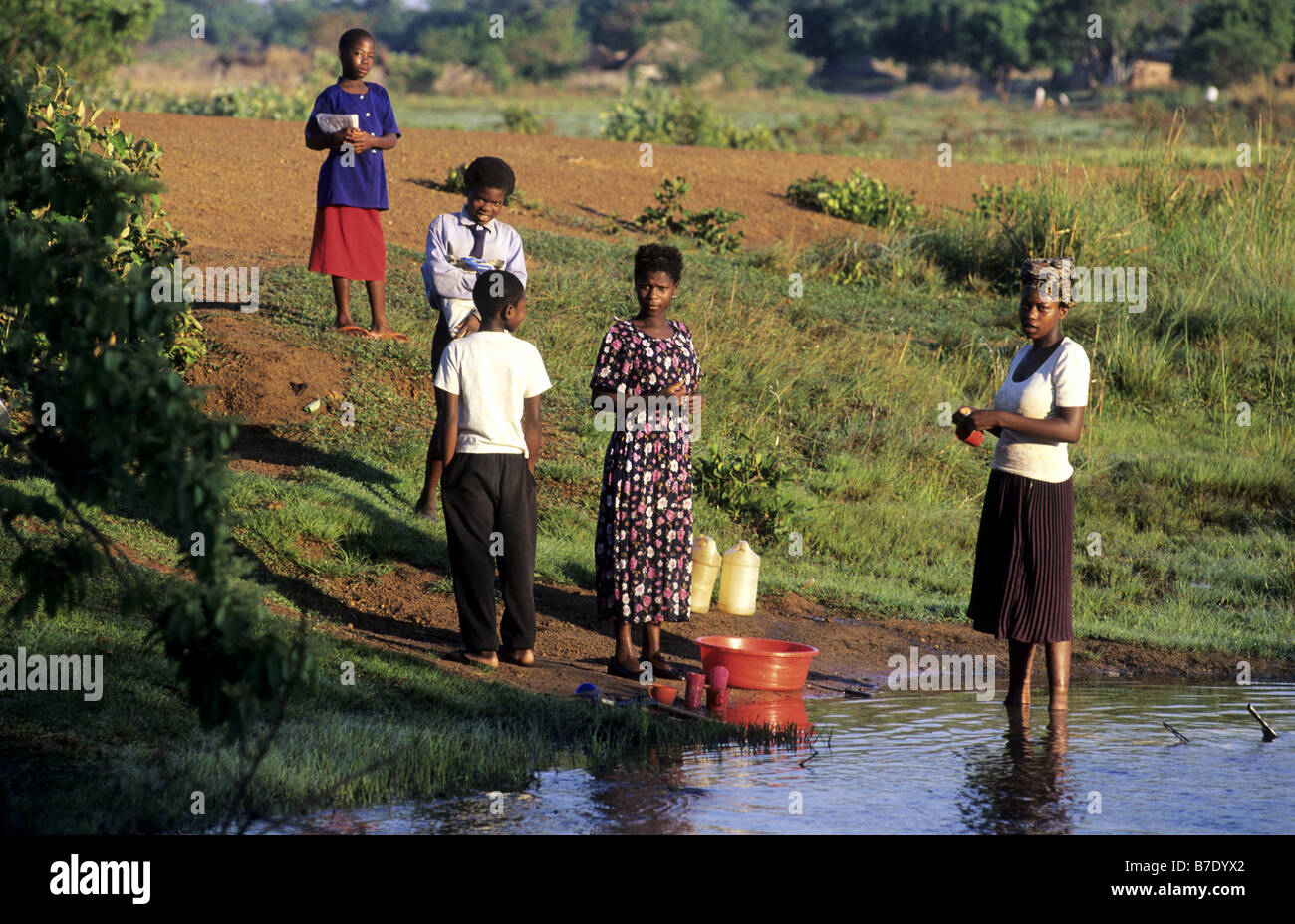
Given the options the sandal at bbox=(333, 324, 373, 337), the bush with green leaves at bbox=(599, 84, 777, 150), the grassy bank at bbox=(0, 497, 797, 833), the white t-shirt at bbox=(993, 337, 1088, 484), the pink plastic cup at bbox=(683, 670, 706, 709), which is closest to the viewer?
the grassy bank at bbox=(0, 497, 797, 833)

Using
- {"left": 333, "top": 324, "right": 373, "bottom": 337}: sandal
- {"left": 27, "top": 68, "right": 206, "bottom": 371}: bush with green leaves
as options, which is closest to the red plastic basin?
{"left": 27, "top": 68, "right": 206, "bottom": 371}: bush with green leaves

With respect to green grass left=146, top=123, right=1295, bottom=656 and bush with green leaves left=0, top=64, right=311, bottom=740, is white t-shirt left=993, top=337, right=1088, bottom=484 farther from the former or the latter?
bush with green leaves left=0, top=64, right=311, bottom=740

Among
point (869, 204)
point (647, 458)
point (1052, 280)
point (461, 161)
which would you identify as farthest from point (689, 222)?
point (1052, 280)

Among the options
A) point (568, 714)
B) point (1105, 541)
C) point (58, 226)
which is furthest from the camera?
point (1105, 541)


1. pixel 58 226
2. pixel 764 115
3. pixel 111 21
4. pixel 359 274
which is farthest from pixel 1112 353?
pixel 764 115

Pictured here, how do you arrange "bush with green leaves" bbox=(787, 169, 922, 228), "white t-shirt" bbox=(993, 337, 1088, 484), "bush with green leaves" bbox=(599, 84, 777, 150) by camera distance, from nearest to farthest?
"white t-shirt" bbox=(993, 337, 1088, 484) → "bush with green leaves" bbox=(787, 169, 922, 228) → "bush with green leaves" bbox=(599, 84, 777, 150)

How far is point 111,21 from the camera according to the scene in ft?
79.9

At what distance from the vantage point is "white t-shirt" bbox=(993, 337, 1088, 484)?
626 cm

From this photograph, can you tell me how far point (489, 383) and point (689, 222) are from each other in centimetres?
973

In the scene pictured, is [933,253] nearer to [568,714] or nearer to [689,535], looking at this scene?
[689,535]

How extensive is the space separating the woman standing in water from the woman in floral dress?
129 cm

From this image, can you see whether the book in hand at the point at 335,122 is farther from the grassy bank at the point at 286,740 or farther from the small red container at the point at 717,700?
the small red container at the point at 717,700

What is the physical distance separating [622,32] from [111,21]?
4121 cm

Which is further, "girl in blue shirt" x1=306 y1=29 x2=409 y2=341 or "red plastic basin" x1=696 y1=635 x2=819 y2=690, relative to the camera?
"girl in blue shirt" x1=306 y1=29 x2=409 y2=341
